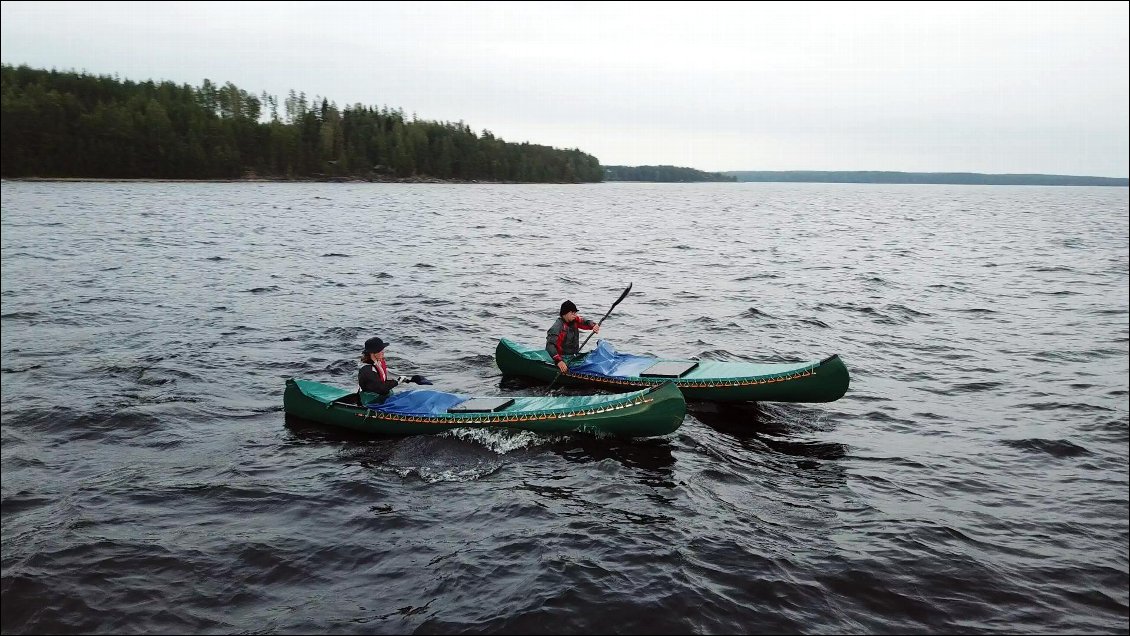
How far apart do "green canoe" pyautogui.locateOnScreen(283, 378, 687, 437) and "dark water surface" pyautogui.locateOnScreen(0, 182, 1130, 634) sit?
0.33 meters

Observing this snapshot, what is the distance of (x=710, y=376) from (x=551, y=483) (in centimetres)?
455

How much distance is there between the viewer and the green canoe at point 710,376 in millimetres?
13008

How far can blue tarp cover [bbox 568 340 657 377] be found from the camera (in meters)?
14.9

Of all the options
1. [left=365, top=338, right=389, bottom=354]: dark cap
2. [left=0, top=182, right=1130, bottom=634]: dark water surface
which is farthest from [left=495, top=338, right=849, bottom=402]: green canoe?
[left=365, top=338, right=389, bottom=354]: dark cap

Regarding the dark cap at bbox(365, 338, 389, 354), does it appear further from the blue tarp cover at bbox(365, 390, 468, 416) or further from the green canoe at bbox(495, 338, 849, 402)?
the green canoe at bbox(495, 338, 849, 402)

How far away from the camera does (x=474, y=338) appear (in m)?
20.4

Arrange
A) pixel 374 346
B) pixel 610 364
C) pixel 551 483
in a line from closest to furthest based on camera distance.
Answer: pixel 551 483
pixel 374 346
pixel 610 364

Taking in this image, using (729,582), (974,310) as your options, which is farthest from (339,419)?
(974,310)

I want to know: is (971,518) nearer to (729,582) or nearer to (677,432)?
(729,582)

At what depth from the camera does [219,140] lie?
102 metres

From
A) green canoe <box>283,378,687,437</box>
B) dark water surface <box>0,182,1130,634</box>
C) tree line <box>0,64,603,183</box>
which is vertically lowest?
dark water surface <box>0,182,1130,634</box>

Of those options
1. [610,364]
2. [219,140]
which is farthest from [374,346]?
[219,140]

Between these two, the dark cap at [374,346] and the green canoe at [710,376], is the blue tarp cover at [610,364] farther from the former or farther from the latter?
the dark cap at [374,346]

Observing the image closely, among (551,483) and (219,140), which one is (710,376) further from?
(219,140)
